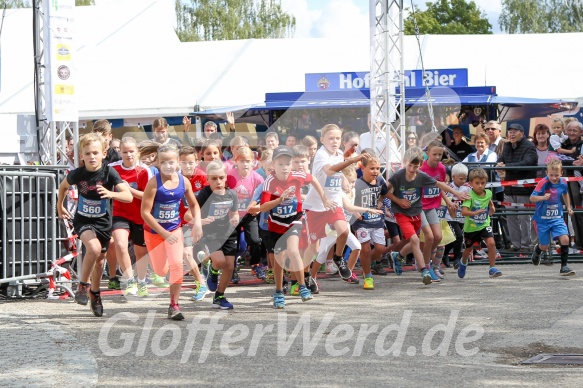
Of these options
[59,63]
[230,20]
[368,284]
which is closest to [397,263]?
[368,284]

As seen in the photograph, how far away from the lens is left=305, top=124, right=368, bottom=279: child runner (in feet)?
36.2

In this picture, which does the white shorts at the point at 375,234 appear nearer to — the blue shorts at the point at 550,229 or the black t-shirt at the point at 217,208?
the blue shorts at the point at 550,229

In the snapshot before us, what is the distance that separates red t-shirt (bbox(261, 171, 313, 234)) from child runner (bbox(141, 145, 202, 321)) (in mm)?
1024

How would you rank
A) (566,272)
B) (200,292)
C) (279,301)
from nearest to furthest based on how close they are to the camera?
(279,301) < (200,292) < (566,272)

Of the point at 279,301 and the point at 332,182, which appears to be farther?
the point at 332,182

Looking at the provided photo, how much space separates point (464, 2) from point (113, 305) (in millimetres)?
77683

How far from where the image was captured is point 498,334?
7707 mm

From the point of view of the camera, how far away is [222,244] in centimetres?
957

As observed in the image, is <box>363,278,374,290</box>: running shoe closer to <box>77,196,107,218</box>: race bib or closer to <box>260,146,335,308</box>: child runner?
<box>260,146,335,308</box>: child runner

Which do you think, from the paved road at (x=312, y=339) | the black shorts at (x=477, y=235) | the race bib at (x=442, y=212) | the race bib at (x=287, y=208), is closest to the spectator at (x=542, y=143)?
the race bib at (x=442, y=212)

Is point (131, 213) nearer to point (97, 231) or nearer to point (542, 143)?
point (97, 231)

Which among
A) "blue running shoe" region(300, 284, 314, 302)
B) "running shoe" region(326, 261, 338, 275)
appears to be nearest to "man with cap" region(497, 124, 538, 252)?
"running shoe" region(326, 261, 338, 275)

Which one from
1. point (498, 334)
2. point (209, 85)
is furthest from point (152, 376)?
point (209, 85)

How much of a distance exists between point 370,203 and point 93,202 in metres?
4.08
